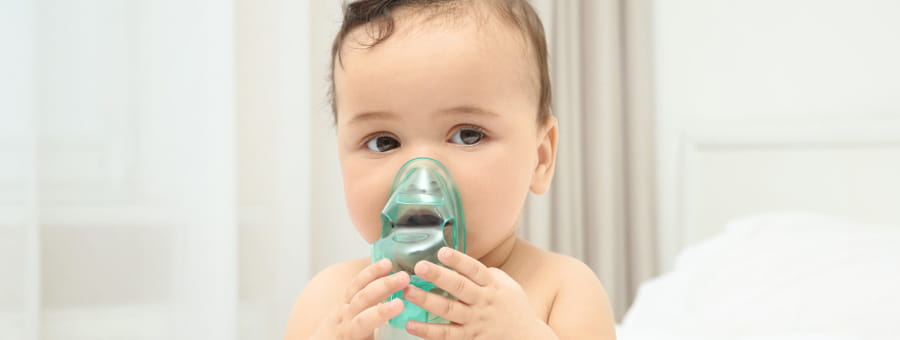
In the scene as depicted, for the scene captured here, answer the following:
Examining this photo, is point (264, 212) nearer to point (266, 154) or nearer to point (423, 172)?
point (266, 154)

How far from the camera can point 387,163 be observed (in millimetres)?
845

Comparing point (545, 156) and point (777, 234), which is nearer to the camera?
point (545, 156)

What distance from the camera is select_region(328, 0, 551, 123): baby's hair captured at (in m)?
0.89

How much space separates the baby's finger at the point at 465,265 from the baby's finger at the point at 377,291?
0.13ft

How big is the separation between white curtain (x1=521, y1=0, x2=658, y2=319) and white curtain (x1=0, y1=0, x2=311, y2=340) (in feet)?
3.63

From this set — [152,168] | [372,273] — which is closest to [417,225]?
[372,273]

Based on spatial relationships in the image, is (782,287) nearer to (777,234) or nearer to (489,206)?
(777,234)

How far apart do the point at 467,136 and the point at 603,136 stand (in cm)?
198

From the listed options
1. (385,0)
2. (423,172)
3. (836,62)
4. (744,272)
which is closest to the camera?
(423,172)

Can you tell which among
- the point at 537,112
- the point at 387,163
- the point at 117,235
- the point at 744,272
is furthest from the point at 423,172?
the point at 744,272

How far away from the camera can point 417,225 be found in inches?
30.1

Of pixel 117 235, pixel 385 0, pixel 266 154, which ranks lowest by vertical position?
pixel 117 235

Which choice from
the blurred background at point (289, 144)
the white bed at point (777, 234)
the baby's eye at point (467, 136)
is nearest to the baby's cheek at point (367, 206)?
the baby's eye at point (467, 136)

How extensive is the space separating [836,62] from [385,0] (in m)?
1.88
